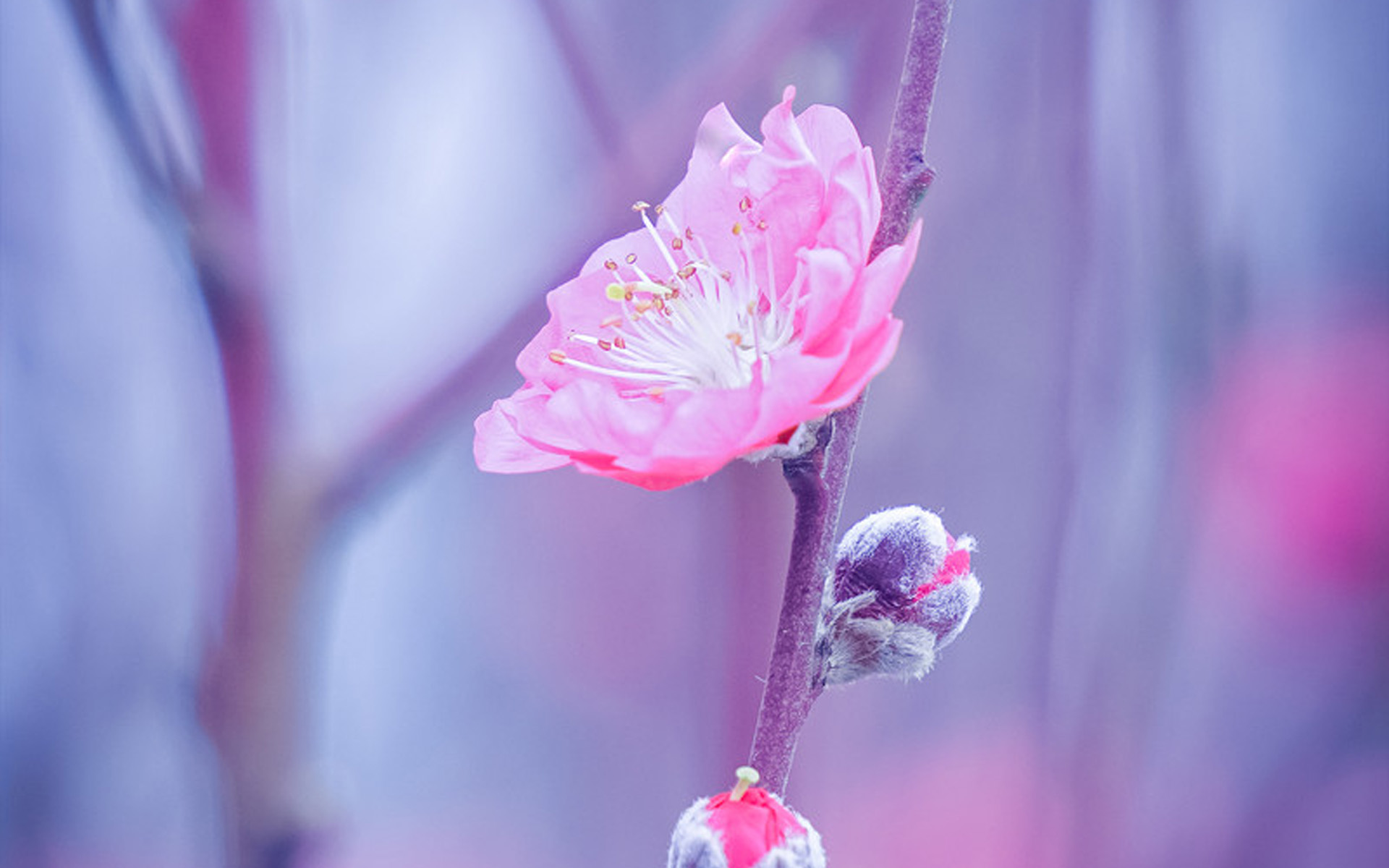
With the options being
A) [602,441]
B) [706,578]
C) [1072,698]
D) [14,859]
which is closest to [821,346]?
[602,441]

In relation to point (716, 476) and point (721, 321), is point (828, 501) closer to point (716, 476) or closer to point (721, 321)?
point (721, 321)

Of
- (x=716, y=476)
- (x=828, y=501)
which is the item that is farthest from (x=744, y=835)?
(x=716, y=476)

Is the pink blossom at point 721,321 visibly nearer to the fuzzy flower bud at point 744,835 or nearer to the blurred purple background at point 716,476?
the fuzzy flower bud at point 744,835

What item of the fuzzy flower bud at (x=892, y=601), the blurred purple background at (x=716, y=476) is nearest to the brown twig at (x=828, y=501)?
the fuzzy flower bud at (x=892, y=601)

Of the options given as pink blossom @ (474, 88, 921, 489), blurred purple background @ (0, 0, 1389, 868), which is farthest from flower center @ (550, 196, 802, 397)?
blurred purple background @ (0, 0, 1389, 868)

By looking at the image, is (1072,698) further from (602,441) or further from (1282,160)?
(602,441)

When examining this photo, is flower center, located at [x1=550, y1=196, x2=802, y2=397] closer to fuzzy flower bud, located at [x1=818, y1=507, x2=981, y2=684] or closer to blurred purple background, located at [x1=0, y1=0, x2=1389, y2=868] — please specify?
fuzzy flower bud, located at [x1=818, y1=507, x2=981, y2=684]
